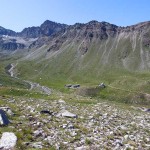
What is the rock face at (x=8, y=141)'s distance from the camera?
53.2ft

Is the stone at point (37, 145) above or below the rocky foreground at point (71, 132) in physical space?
above

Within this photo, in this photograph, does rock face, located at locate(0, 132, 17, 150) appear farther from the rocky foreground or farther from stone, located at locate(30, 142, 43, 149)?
stone, located at locate(30, 142, 43, 149)

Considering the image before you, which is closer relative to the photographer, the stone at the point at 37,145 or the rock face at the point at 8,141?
the rock face at the point at 8,141

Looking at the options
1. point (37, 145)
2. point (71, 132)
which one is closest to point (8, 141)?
point (37, 145)

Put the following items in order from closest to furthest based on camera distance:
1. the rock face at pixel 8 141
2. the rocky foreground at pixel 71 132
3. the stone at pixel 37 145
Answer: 1. the rock face at pixel 8 141
2. the stone at pixel 37 145
3. the rocky foreground at pixel 71 132

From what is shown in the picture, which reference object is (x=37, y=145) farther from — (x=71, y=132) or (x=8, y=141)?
(x=71, y=132)

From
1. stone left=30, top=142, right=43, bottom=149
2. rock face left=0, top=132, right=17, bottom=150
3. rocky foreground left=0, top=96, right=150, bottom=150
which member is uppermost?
rock face left=0, top=132, right=17, bottom=150

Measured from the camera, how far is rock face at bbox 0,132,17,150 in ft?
53.2

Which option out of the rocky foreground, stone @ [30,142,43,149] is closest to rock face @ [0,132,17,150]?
the rocky foreground

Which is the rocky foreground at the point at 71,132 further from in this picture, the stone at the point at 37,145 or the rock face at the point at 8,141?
the rock face at the point at 8,141

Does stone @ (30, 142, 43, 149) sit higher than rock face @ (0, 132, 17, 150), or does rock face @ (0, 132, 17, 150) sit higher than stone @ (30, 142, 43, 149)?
rock face @ (0, 132, 17, 150)

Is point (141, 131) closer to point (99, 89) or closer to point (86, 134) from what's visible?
point (86, 134)

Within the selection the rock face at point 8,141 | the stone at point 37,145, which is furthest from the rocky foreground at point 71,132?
the rock face at point 8,141

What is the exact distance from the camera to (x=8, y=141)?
16.9 m
